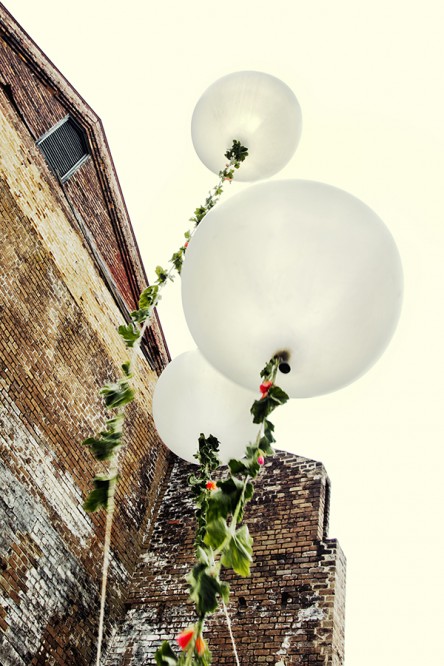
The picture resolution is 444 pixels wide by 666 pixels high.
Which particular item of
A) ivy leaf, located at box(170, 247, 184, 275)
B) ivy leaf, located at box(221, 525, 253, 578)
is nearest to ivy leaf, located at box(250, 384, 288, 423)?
ivy leaf, located at box(221, 525, 253, 578)

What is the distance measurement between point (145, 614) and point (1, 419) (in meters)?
2.46

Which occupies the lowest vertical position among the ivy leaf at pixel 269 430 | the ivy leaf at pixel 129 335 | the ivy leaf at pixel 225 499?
the ivy leaf at pixel 225 499

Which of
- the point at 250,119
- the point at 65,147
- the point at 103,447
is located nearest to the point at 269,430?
the point at 103,447

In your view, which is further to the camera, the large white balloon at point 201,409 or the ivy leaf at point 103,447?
the large white balloon at point 201,409

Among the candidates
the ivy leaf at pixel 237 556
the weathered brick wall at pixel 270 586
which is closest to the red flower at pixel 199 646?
the ivy leaf at pixel 237 556

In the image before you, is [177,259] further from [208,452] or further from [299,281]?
[299,281]

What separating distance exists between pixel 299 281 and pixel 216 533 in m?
0.89

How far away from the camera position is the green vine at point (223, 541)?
152 centimetres

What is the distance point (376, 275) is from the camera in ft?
6.23

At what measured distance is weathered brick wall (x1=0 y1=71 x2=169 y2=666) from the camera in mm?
4055

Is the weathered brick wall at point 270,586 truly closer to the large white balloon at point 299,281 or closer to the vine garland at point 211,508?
the vine garland at point 211,508

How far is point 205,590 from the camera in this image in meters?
1.52

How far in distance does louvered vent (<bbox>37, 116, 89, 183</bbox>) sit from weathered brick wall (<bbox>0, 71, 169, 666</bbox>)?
4.57 feet

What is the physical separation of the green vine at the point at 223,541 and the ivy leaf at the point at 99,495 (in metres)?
0.43
